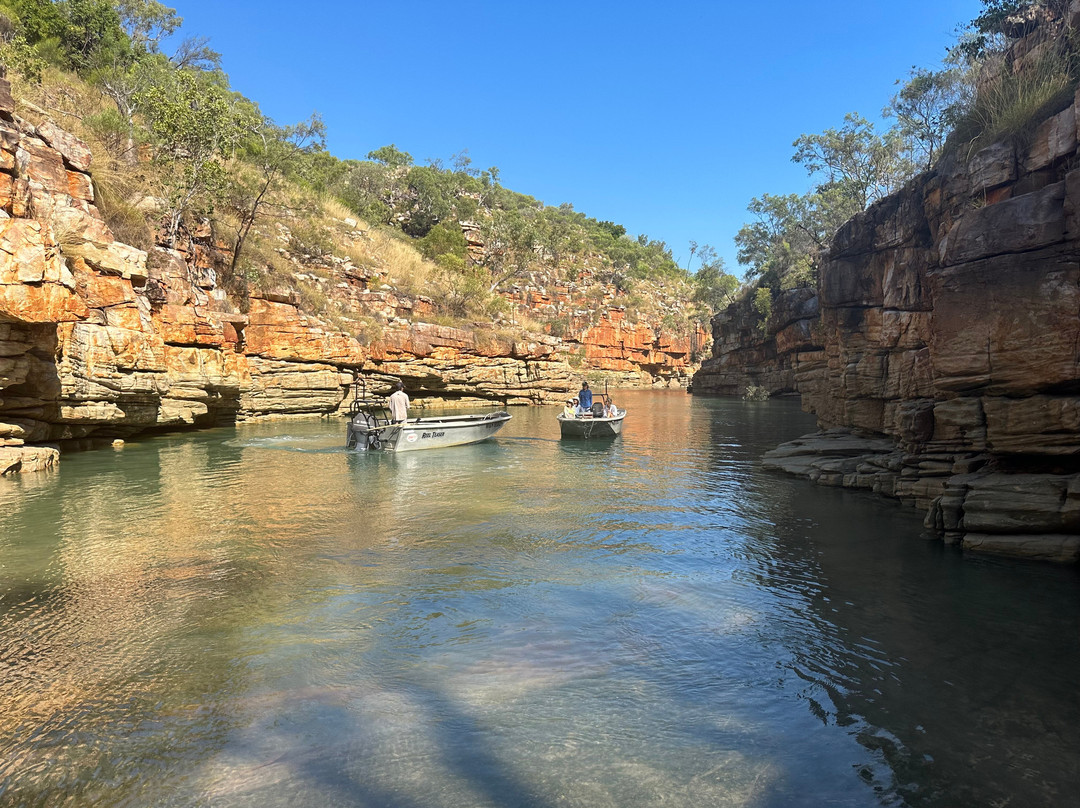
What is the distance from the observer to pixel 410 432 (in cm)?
1844

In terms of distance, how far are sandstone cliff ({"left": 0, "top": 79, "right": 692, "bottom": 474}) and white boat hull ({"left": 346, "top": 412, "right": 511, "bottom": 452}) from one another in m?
5.34

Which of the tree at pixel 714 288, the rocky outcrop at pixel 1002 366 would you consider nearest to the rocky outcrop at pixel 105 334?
the rocky outcrop at pixel 1002 366

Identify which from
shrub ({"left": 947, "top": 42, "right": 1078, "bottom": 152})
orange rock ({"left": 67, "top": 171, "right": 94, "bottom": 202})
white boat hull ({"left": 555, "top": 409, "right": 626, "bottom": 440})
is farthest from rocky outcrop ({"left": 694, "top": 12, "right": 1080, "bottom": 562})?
orange rock ({"left": 67, "top": 171, "right": 94, "bottom": 202})

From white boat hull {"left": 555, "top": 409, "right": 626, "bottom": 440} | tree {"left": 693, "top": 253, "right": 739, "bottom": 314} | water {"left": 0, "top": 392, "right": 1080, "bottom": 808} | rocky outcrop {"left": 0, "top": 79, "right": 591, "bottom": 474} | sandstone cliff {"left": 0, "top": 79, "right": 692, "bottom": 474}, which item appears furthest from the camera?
tree {"left": 693, "top": 253, "right": 739, "bottom": 314}

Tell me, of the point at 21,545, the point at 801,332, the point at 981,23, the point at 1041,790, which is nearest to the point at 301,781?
the point at 1041,790

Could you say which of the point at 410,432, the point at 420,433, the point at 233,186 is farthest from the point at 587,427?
the point at 233,186

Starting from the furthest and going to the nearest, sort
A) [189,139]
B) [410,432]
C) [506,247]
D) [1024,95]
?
[506,247], [189,139], [410,432], [1024,95]

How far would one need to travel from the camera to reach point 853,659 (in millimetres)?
5383

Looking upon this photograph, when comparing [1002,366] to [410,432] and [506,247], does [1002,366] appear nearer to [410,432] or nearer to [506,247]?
[410,432]

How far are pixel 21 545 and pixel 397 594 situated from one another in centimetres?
559

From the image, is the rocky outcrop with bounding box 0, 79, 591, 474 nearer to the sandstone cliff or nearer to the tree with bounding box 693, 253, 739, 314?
the sandstone cliff

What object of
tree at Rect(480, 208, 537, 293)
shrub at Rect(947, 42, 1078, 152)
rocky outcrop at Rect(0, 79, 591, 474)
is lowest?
rocky outcrop at Rect(0, 79, 591, 474)

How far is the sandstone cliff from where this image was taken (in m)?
11.9

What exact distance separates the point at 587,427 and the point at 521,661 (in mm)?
16355
